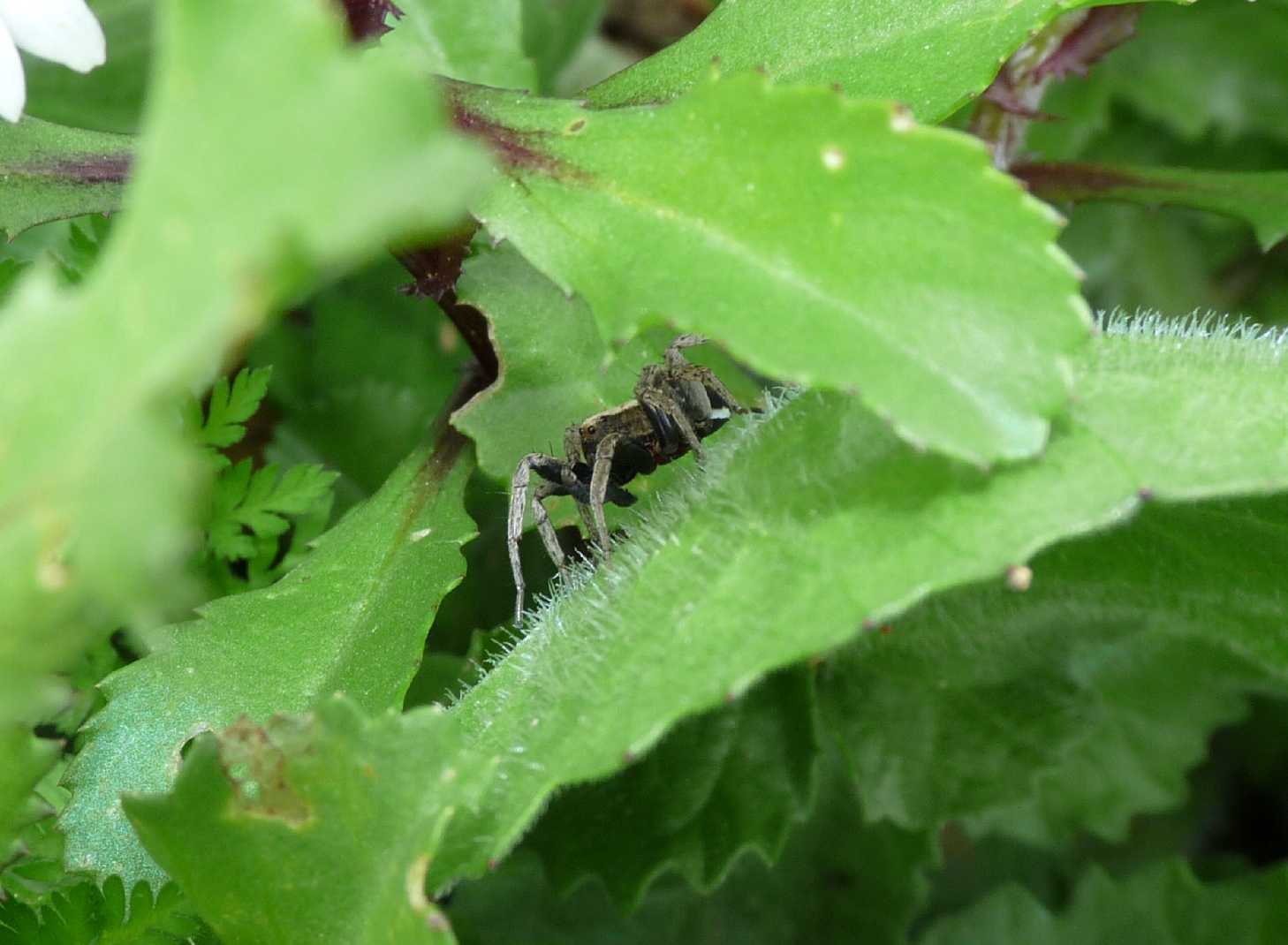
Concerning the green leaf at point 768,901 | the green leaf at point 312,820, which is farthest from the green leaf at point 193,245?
the green leaf at point 768,901

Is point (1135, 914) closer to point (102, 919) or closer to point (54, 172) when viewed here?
point (102, 919)

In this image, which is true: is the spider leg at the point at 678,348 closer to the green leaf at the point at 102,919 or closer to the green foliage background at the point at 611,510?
the green foliage background at the point at 611,510

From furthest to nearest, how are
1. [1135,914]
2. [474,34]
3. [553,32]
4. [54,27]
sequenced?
1. [553,32]
2. [1135,914]
3. [474,34]
4. [54,27]

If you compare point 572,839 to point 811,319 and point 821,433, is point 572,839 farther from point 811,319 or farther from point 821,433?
point 811,319

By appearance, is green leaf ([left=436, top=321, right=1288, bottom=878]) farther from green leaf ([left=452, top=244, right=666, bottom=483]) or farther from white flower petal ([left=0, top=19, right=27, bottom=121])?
white flower petal ([left=0, top=19, right=27, bottom=121])

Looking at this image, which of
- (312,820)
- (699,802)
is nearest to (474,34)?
(699,802)

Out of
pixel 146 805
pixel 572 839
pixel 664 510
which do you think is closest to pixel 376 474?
pixel 572 839

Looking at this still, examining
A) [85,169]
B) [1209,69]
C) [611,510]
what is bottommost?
[1209,69]
